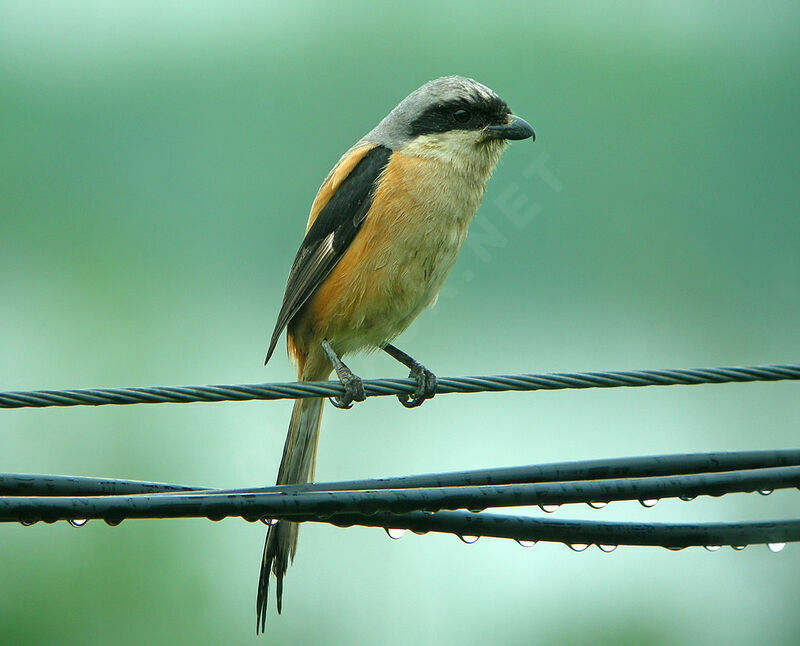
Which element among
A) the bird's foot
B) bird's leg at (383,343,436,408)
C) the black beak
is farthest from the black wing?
bird's leg at (383,343,436,408)

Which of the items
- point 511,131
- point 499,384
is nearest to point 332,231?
point 511,131

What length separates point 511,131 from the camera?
16.6 feet

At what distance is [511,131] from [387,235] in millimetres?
922

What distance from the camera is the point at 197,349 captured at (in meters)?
15.2

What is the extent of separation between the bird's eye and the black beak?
0.12 m

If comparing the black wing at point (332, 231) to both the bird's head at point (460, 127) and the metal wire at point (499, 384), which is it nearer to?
the bird's head at point (460, 127)

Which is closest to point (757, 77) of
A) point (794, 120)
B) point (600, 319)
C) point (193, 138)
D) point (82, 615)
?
point (794, 120)

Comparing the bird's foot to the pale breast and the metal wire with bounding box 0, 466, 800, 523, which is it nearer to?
the pale breast

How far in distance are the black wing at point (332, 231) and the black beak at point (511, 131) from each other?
531mm

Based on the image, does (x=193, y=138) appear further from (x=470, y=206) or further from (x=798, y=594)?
(x=470, y=206)

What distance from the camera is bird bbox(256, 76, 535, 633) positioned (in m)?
4.76

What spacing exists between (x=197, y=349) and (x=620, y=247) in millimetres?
7772

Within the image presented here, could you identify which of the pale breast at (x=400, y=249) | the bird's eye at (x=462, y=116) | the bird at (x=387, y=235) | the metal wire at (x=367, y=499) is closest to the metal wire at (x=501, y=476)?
the metal wire at (x=367, y=499)

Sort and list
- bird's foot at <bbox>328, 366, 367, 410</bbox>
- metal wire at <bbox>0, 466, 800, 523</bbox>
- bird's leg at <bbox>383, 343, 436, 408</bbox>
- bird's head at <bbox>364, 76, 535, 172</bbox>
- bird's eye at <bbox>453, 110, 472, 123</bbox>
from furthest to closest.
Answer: bird's eye at <bbox>453, 110, 472, 123</bbox> < bird's head at <bbox>364, 76, 535, 172</bbox> < bird's leg at <bbox>383, 343, 436, 408</bbox> < bird's foot at <bbox>328, 366, 367, 410</bbox> < metal wire at <bbox>0, 466, 800, 523</bbox>
